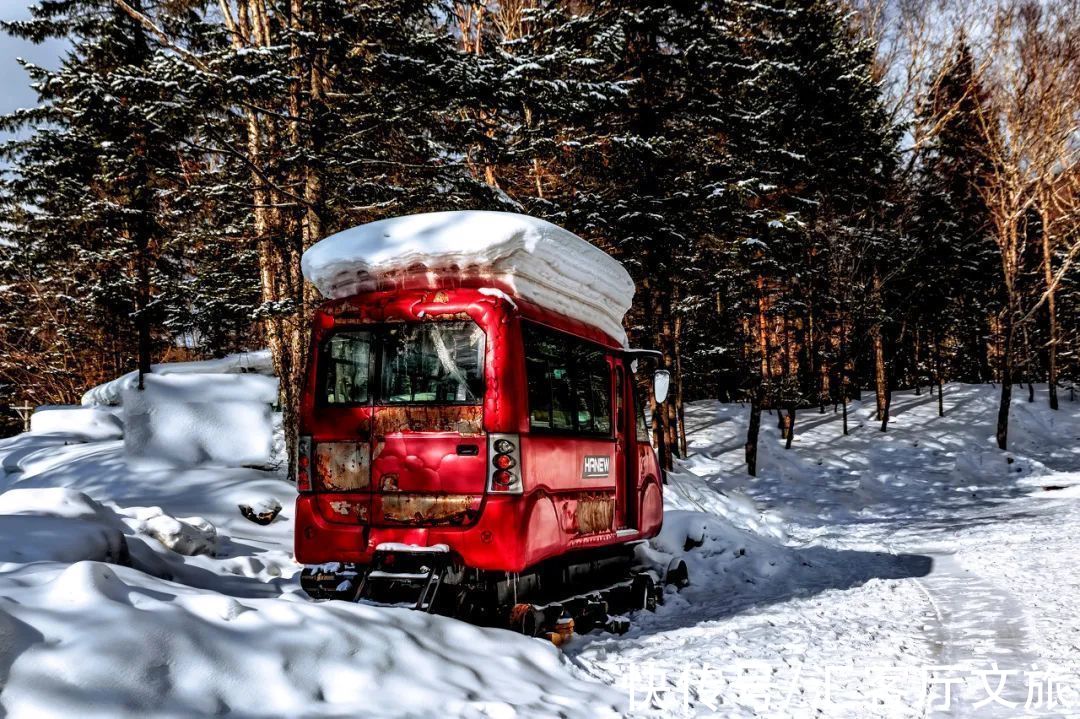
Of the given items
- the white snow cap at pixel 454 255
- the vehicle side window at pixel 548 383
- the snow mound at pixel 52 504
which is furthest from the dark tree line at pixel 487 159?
the vehicle side window at pixel 548 383

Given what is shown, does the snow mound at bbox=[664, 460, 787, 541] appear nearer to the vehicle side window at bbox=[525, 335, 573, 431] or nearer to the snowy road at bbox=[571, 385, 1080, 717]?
the snowy road at bbox=[571, 385, 1080, 717]

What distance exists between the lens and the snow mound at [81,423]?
19.1 meters

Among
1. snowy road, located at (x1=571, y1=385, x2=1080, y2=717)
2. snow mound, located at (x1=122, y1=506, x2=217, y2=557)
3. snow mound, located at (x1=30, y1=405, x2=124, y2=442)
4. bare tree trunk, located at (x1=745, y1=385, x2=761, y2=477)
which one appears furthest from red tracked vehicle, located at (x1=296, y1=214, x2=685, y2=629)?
bare tree trunk, located at (x1=745, y1=385, x2=761, y2=477)

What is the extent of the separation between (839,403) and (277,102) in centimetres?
2941

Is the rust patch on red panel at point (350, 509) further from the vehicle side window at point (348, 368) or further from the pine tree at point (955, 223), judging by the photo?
the pine tree at point (955, 223)

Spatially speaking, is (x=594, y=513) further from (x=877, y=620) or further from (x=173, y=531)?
(x=173, y=531)

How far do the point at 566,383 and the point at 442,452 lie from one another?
1562 millimetres

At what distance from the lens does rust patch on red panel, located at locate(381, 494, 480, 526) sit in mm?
6039

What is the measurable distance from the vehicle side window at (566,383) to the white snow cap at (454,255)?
0.39m

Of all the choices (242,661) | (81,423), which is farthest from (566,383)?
(81,423)

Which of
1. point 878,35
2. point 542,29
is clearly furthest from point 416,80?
point 878,35

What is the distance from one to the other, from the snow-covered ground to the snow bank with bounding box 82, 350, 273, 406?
5755mm

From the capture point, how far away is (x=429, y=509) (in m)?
6.16

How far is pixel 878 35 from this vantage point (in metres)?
28.9
